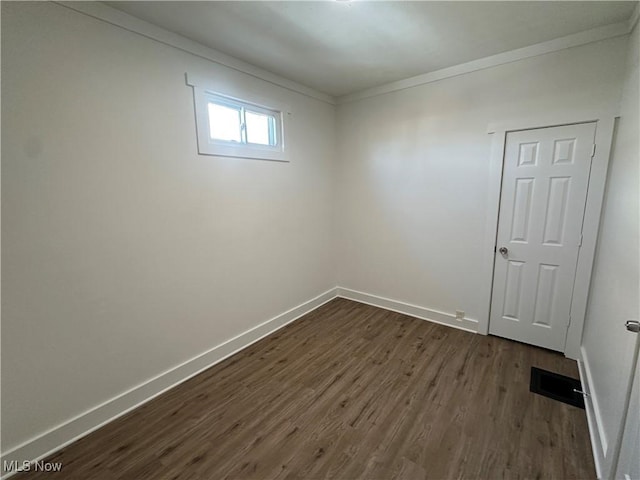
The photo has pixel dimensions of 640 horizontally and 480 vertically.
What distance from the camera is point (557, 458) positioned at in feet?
5.29

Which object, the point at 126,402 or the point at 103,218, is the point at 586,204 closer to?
the point at 103,218

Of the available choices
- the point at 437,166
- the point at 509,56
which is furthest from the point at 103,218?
the point at 509,56

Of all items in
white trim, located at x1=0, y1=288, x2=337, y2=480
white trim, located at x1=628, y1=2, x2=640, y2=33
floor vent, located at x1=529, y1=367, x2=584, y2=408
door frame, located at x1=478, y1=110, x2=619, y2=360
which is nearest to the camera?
white trim, located at x1=0, y1=288, x2=337, y2=480

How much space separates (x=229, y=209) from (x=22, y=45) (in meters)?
1.52

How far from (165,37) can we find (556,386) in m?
3.95

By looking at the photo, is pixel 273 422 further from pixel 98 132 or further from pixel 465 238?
pixel 465 238

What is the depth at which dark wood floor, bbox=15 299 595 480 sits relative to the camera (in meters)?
1.59

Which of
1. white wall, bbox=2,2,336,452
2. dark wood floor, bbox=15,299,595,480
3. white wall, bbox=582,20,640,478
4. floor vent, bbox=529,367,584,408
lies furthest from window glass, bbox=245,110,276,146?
floor vent, bbox=529,367,584,408

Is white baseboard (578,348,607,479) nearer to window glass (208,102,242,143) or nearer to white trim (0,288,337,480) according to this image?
white trim (0,288,337,480)

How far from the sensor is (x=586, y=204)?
7.61 ft

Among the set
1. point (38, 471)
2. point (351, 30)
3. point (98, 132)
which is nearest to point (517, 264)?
point (351, 30)

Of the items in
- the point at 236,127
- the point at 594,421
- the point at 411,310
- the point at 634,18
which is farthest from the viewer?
the point at 411,310

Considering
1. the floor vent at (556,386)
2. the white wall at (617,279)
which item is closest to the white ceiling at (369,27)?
the white wall at (617,279)

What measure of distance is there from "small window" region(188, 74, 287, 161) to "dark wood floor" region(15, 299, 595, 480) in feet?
6.38
